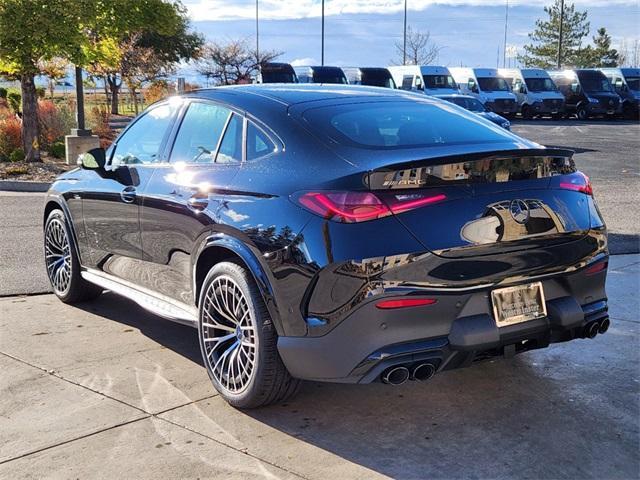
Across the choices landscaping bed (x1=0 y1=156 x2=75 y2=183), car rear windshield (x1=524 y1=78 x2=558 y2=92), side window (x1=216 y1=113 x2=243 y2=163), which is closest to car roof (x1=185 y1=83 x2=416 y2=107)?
side window (x1=216 y1=113 x2=243 y2=163)

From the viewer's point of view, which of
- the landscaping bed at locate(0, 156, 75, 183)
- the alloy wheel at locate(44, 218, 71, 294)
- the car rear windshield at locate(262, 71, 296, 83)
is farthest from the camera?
the car rear windshield at locate(262, 71, 296, 83)

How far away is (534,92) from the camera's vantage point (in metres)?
36.6

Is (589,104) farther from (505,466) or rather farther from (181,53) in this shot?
(505,466)

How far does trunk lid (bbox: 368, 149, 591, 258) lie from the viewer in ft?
11.3

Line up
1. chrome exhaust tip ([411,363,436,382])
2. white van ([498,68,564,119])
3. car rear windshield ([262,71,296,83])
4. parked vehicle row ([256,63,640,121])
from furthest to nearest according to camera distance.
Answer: white van ([498,68,564,119]), parked vehicle row ([256,63,640,121]), car rear windshield ([262,71,296,83]), chrome exhaust tip ([411,363,436,382])

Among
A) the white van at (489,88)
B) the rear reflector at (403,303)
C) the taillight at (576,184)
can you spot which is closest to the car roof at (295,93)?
the taillight at (576,184)

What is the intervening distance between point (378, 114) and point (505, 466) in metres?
2.00

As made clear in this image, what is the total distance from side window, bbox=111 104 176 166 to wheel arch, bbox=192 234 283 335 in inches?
38.3

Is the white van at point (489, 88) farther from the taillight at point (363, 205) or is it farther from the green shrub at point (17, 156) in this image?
the taillight at point (363, 205)

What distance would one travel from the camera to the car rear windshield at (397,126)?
155 inches

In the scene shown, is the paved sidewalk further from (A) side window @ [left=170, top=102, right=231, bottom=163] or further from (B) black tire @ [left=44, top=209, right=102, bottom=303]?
(A) side window @ [left=170, top=102, right=231, bottom=163]

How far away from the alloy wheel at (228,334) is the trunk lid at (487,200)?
1.01 meters

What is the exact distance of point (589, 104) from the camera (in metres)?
36.8

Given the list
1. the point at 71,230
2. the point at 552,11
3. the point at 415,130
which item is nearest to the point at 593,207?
the point at 415,130
